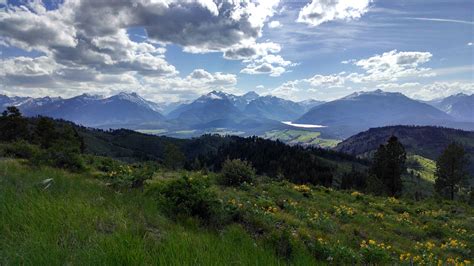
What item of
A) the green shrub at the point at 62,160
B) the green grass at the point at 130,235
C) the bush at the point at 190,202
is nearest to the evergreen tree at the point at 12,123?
the green shrub at the point at 62,160

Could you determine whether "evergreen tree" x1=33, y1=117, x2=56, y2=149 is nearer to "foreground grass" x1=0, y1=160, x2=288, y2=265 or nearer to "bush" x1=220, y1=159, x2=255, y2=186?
"bush" x1=220, y1=159, x2=255, y2=186

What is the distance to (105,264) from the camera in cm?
375

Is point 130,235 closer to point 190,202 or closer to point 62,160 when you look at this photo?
point 190,202

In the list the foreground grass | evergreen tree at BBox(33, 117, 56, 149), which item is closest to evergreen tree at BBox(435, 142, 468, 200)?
the foreground grass

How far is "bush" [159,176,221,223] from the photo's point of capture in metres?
7.52

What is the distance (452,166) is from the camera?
2434 inches

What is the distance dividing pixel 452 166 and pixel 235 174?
2361 inches

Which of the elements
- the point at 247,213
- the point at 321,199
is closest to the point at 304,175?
the point at 321,199

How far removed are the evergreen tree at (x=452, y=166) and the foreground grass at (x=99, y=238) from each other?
224ft

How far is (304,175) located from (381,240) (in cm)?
12328

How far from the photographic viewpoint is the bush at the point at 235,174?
60.6 feet

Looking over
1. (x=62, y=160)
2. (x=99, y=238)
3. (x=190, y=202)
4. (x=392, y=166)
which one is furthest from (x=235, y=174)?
(x=392, y=166)

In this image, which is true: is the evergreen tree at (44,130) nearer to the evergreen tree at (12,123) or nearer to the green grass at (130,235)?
the evergreen tree at (12,123)

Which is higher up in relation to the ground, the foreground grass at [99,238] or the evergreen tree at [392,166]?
the foreground grass at [99,238]
